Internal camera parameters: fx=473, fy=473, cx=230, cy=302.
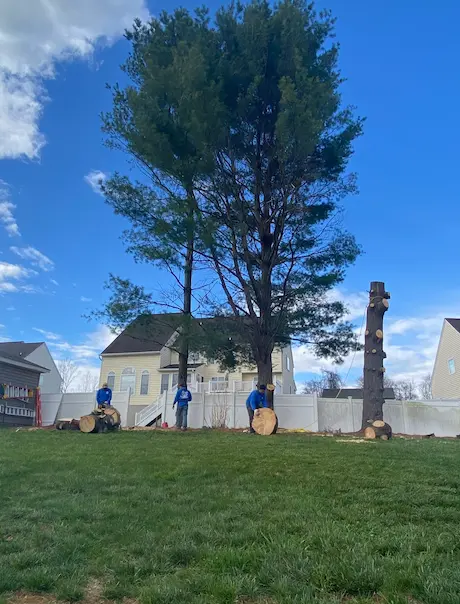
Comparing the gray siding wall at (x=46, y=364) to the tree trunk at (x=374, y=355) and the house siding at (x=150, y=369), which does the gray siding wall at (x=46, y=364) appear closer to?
the house siding at (x=150, y=369)

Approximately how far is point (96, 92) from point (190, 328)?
26.6ft

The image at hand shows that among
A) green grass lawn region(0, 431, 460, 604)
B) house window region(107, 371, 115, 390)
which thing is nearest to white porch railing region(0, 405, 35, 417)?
house window region(107, 371, 115, 390)

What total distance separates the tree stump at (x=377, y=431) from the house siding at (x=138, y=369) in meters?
17.9

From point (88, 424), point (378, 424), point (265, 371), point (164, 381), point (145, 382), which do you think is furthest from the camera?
point (145, 382)

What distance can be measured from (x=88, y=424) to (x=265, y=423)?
4829 millimetres

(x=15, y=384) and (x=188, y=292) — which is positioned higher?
(x=188, y=292)

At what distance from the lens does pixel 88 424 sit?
12.9 meters

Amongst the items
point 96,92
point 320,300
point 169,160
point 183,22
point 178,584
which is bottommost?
point 178,584

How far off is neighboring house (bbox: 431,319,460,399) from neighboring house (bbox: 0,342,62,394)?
82.8 feet

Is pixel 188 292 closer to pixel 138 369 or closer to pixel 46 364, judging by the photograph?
pixel 138 369

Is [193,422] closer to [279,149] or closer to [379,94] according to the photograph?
[279,149]

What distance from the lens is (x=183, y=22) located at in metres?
14.2

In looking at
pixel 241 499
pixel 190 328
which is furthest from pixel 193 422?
pixel 241 499

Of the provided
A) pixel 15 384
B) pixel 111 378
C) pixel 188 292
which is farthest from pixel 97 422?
pixel 111 378
